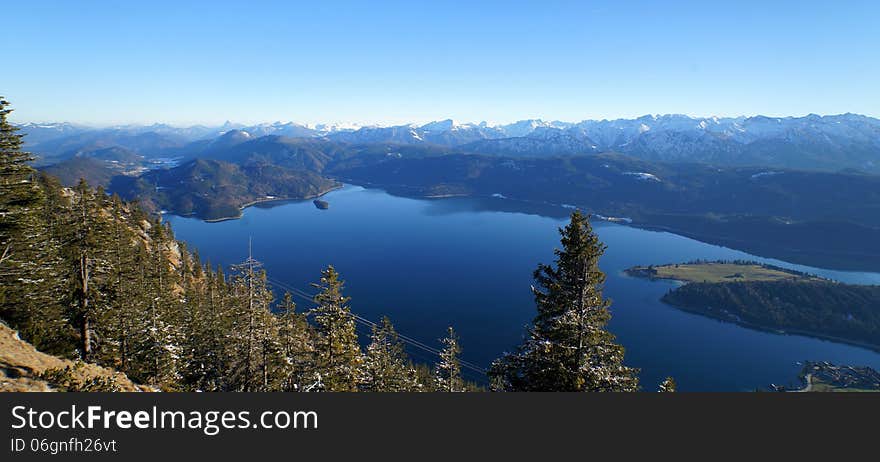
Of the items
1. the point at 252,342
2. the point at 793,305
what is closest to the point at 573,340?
the point at 252,342

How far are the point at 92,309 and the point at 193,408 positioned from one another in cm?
2062

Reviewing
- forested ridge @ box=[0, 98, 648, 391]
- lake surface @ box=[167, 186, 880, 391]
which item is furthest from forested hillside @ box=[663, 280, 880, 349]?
forested ridge @ box=[0, 98, 648, 391]

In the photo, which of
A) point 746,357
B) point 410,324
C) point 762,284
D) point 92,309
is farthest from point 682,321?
point 92,309

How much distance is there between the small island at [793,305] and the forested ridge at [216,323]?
167m

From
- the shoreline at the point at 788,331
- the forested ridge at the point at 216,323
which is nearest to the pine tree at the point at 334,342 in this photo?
the forested ridge at the point at 216,323

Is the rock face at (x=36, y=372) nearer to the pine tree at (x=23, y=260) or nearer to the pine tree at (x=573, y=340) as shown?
the pine tree at (x=23, y=260)

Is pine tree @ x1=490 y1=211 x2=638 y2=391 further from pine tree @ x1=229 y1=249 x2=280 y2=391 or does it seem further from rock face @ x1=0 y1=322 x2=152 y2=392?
rock face @ x1=0 y1=322 x2=152 y2=392

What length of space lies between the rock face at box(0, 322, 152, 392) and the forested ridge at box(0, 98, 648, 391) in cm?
558

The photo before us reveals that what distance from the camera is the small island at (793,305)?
481ft

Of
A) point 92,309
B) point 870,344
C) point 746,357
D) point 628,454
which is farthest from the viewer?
point 870,344

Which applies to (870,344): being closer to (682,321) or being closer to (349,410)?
(682,321)

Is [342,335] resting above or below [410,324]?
above

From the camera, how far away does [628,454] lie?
842 centimetres

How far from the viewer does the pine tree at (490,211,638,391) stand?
16781 millimetres
